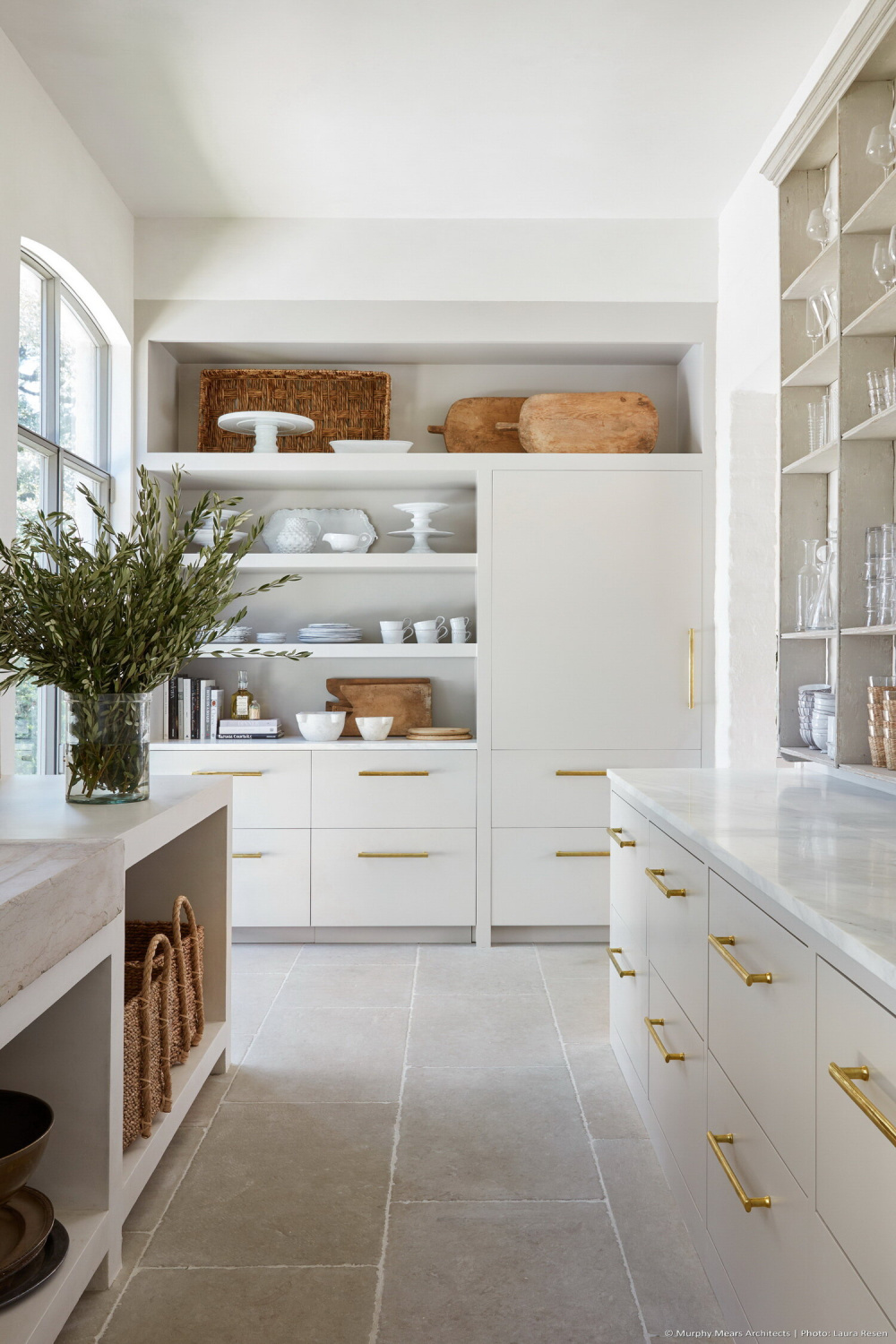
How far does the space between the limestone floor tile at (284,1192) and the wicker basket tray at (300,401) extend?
2.78 m

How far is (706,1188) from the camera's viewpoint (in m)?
1.73

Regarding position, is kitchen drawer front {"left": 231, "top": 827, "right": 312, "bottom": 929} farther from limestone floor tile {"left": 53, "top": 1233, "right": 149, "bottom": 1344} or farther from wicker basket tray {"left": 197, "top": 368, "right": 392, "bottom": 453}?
limestone floor tile {"left": 53, "top": 1233, "right": 149, "bottom": 1344}

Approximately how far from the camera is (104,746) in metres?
2.10

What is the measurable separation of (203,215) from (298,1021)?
10.3 ft

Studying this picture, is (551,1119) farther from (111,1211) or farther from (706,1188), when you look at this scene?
(111,1211)

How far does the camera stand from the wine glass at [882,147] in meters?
2.23

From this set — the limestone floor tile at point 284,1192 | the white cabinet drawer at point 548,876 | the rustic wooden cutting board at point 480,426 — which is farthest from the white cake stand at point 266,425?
the limestone floor tile at point 284,1192

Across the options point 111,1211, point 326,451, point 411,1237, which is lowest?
point 411,1237

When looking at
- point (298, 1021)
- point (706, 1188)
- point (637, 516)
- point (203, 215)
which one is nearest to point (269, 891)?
point (298, 1021)

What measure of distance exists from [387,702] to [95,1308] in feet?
9.44

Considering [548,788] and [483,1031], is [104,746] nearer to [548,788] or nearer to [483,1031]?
[483,1031]

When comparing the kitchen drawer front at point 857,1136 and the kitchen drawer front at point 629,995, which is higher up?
the kitchen drawer front at point 857,1136

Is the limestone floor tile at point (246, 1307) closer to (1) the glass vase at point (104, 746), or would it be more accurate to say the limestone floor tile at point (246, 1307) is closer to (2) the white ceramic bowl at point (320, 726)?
(1) the glass vase at point (104, 746)

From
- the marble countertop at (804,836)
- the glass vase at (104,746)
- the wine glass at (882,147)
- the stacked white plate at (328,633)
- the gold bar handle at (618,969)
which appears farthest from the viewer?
the stacked white plate at (328,633)
